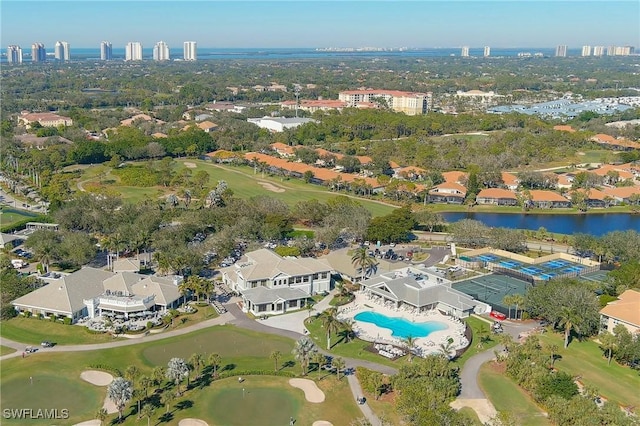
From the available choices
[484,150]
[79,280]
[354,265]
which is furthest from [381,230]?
[484,150]

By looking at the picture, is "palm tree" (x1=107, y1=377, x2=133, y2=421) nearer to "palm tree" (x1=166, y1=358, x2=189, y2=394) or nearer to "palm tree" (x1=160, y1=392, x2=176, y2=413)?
"palm tree" (x1=160, y1=392, x2=176, y2=413)

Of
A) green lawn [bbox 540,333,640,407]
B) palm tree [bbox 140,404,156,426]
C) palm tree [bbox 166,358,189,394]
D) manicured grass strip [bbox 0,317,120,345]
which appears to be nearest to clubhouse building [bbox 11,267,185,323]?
manicured grass strip [bbox 0,317,120,345]

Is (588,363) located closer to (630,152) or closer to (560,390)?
(560,390)

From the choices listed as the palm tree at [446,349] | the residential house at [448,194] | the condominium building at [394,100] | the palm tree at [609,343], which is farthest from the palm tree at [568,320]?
the condominium building at [394,100]

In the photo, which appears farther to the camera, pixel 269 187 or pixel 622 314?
pixel 269 187

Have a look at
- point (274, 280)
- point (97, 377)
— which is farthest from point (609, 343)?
point (97, 377)

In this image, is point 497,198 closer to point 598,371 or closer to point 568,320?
point 568,320

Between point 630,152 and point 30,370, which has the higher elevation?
point 630,152
